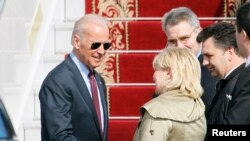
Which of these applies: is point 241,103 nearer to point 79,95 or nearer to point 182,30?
point 79,95

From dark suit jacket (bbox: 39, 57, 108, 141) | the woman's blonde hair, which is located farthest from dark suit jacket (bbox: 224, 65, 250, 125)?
dark suit jacket (bbox: 39, 57, 108, 141)

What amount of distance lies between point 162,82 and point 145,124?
28 cm

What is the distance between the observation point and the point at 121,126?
30.8 feet

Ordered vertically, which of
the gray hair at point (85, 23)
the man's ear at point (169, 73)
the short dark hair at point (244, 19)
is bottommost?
Answer: the man's ear at point (169, 73)

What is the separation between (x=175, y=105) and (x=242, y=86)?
0.40 m

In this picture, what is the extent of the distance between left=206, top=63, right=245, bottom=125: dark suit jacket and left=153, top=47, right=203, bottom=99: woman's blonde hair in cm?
17

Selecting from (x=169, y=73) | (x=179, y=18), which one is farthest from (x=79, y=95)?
(x=179, y=18)

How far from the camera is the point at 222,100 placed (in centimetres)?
692

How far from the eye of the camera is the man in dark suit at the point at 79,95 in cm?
712

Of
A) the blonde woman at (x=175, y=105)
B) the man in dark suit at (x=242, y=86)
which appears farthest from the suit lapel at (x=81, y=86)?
the man in dark suit at (x=242, y=86)

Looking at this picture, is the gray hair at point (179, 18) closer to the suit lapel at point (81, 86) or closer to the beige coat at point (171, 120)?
the suit lapel at point (81, 86)

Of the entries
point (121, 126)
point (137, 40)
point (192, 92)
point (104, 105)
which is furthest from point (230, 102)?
point (137, 40)

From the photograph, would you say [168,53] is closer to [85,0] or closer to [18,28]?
[18,28]

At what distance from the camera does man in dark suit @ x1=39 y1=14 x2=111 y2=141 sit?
281 inches
